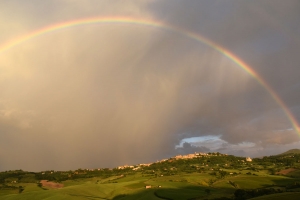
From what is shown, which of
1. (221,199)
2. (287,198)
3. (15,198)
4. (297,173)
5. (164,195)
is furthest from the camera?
(297,173)

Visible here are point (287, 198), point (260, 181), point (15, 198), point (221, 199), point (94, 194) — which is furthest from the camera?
point (260, 181)

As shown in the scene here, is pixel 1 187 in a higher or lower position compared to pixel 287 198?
higher

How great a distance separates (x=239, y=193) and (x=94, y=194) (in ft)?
168

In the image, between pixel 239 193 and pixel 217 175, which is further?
pixel 217 175

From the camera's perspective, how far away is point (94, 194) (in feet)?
299

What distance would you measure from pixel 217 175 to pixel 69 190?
219 ft

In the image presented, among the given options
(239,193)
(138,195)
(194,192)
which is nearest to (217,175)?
(194,192)

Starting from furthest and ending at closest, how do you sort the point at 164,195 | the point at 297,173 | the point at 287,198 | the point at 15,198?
the point at 297,173 → the point at 15,198 → the point at 164,195 → the point at 287,198

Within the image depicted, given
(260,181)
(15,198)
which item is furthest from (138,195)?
(260,181)

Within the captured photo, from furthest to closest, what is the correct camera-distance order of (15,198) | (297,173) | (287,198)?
(297,173)
(15,198)
(287,198)

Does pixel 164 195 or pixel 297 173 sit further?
pixel 297 173

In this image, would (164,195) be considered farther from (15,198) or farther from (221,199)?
(15,198)

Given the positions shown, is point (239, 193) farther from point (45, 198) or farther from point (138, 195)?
point (45, 198)

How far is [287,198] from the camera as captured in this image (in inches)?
1724
